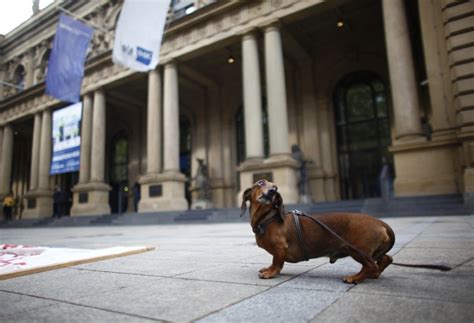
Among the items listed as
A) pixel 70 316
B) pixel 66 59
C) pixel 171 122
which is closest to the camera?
pixel 70 316

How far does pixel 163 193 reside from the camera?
56.3ft

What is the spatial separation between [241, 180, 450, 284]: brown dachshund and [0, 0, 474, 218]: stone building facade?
8402 millimetres

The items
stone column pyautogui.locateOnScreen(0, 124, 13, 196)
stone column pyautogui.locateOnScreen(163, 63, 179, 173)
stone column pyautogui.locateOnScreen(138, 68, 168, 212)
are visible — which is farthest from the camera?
stone column pyautogui.locateOnScreen(0, 124, 13, 196)

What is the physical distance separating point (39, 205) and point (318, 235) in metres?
26.1

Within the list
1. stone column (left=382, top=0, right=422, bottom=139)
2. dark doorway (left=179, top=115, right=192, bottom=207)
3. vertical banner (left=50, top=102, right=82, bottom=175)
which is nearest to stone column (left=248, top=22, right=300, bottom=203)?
stone column (left=382, top=0, right=422, bottom=139)

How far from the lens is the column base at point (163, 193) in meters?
17.0

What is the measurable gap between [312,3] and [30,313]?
15.2 m

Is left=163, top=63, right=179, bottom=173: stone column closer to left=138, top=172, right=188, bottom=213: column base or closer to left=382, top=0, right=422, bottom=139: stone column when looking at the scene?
left=138, top=172, right=188, bottom=213: column base

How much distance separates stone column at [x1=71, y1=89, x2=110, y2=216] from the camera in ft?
66.6

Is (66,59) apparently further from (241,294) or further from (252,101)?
(241,294)

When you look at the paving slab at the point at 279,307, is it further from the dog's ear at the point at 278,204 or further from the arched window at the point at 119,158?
the arched window at the point at 119,158

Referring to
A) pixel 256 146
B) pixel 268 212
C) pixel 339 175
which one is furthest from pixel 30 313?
pixel 339 175

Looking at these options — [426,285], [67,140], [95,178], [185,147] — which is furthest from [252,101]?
[426,285]

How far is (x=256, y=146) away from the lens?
48.6ft
